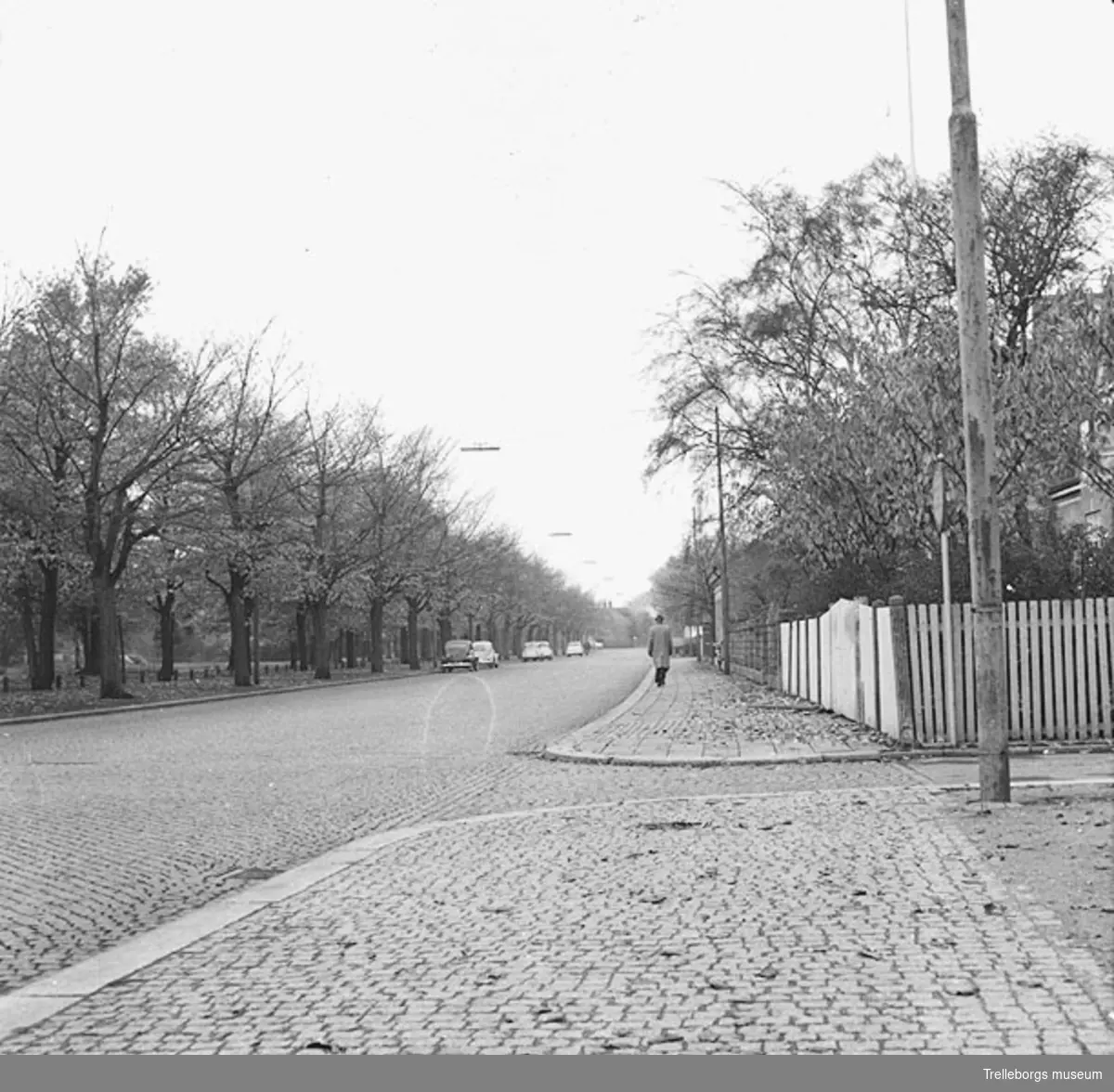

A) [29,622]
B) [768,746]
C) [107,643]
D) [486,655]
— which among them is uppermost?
[29,622]

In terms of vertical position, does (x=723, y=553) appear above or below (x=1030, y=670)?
above

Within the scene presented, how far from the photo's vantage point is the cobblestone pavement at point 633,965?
455cm

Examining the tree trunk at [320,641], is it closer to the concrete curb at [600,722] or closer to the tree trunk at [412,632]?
the tree trunk at [412,632]

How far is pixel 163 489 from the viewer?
37688 mm

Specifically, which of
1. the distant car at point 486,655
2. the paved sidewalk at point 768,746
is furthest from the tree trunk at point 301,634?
the paved sidewalk at point 768,746

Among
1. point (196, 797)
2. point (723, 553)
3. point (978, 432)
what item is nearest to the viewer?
point (978, 432)

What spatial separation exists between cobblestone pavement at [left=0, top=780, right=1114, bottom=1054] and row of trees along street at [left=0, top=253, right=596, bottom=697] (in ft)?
86.6

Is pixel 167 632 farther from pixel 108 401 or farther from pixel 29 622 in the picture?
pixel 108 401

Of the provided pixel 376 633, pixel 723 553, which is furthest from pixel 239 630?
pixel 723 553

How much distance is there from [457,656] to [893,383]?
4824 centimetres

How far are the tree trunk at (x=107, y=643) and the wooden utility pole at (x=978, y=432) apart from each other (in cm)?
2935

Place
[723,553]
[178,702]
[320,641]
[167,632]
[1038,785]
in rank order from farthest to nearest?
[167,632]
[320,641]
[723,553]
[178,702]
[1038,785]
